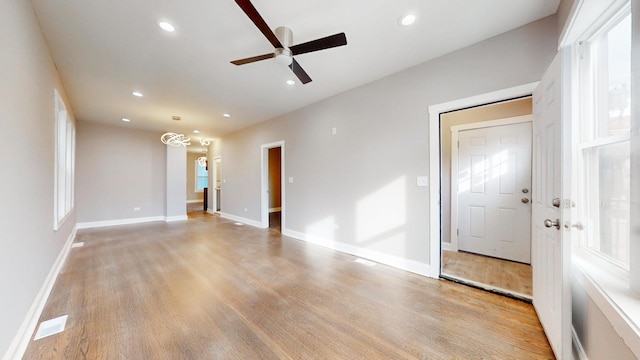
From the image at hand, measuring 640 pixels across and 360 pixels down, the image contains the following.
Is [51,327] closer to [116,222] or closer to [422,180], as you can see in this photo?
[422,180]

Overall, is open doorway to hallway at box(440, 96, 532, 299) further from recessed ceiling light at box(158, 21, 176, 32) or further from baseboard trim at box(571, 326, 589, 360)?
recessed ceiling light at box(158, 21, 176, 32)

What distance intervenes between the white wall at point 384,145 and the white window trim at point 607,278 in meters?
0.67

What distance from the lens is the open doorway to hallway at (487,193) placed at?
315cm

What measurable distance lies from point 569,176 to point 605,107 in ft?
1.72

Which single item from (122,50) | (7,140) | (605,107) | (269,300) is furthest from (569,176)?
(122,50)

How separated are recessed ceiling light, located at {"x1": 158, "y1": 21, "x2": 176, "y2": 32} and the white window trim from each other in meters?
3.15

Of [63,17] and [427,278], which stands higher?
[63,17]

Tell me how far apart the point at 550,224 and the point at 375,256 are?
2.11 meters

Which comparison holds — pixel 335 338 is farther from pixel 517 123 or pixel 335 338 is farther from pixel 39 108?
pixel 517 123

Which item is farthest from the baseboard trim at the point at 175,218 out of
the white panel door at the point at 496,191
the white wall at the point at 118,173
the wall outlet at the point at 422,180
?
the white panel door at the point at 496,191

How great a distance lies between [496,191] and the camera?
11.2 ft

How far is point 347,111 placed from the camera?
3.78m

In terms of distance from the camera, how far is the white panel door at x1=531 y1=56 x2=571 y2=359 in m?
1.45

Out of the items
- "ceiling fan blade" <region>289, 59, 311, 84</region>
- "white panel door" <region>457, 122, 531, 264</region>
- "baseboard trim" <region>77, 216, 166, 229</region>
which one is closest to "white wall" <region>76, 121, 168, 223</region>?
"baseboard trim" <region>77, 216, 166, 229</region>
